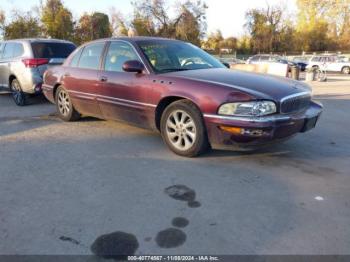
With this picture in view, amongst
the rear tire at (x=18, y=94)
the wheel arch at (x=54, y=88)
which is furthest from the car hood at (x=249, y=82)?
the rear tire at (x=18, y=94)

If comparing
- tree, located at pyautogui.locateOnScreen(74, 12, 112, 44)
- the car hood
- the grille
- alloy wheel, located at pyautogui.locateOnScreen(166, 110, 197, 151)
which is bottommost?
alloy wheel, located at pyautogui.locateOnScreen(166, 110, 197, 151)

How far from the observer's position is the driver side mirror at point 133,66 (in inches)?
190

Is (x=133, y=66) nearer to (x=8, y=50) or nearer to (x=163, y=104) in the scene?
(x=163, y=104)

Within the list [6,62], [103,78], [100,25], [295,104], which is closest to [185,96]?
[295,104]

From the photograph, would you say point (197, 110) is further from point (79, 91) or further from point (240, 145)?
point (79, 91)

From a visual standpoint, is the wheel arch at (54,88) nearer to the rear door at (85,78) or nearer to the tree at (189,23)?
the rear door at (85,78)

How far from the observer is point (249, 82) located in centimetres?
440

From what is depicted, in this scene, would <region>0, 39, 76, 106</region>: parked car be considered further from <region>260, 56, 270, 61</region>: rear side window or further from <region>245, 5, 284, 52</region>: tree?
<region>245, 5, 284, 52</region>: tree

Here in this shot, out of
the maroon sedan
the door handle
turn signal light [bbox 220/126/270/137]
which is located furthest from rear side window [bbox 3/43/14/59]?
turn signal light [bbox 220/126/270/137]

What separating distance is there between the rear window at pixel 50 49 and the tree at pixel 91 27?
130 feet

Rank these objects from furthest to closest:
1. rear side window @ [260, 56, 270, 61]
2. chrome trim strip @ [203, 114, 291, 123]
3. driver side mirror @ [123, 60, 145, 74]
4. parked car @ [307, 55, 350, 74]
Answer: rear side window @ [260, 56, 270, 61] → parked car @ [307, 55, 350, 74] → driver side mirror @ [123, 60, 145, 74] → chrome trim strip @ [203, 114, 291, 123]

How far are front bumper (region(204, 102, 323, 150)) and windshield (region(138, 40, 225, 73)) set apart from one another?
48.0 inches

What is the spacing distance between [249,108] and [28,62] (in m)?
6.28

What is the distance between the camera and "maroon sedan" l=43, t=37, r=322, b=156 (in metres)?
4.06
